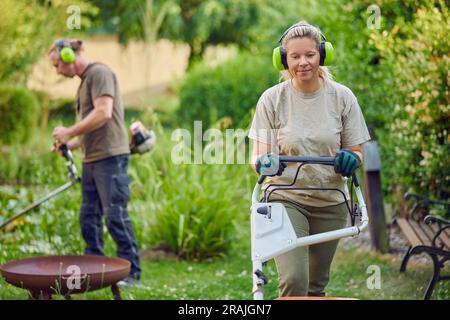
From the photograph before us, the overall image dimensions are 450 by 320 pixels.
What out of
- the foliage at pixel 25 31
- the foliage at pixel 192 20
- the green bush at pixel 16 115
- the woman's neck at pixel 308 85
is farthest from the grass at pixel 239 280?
the foliage at pixel 192 20

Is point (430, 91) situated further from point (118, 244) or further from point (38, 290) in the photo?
point (38, 290)

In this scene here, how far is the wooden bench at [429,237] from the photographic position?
5.15 metres

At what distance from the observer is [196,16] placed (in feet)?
74.6

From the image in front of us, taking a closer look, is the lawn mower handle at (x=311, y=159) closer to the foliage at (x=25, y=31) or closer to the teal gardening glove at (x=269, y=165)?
the teal gardening glove at (x=269, y=165)

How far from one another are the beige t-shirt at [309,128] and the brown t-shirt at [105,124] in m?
2.54

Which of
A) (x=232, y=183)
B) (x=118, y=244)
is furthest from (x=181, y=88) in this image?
(x=118, y=244)

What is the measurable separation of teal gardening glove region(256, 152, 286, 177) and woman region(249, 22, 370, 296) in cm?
21

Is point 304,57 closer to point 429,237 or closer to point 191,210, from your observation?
point 429,237

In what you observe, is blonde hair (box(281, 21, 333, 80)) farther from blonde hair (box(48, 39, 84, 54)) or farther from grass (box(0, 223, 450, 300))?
blonde hair (box(48, 39, 84, 54))

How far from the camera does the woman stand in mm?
3875

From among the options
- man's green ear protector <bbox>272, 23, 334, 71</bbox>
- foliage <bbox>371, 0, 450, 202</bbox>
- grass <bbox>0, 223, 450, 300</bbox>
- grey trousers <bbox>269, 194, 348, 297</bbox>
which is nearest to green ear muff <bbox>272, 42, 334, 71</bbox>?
man's green ear protector <bbox>272, 23, 334, 71</bbox>

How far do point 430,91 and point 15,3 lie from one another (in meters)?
8.51

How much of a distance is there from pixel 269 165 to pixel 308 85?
54 centimetres
